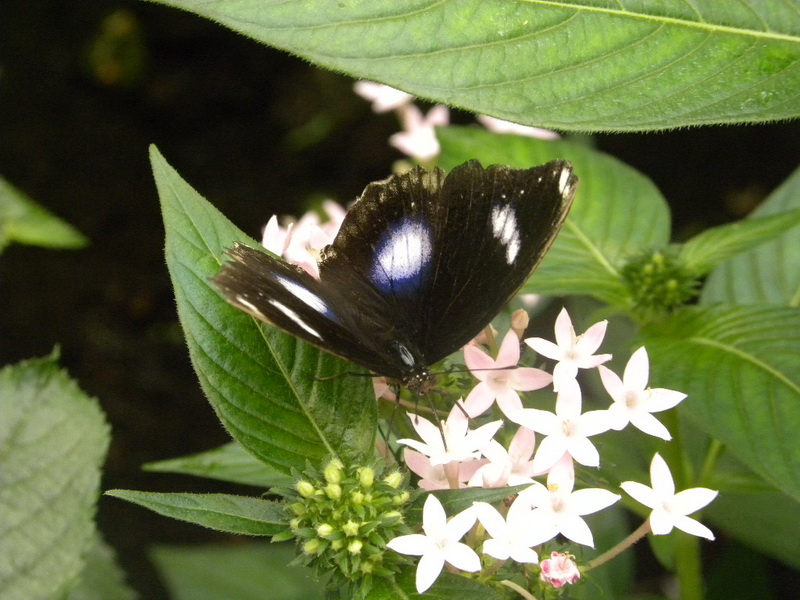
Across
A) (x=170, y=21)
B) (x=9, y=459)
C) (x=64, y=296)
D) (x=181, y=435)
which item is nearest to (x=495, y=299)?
(x=9, y=459)

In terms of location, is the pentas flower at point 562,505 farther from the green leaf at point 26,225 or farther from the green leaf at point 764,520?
the green leaf at point 26,225

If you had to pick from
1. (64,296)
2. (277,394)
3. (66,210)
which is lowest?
(277,394)

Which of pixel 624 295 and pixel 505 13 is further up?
pixel 505 13

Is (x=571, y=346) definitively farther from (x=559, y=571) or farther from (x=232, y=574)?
(x=232, y=574)

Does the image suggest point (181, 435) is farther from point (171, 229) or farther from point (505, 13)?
point (505, 13)

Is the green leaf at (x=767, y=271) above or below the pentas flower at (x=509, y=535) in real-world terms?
above

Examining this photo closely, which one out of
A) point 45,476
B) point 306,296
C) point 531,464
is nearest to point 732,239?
point 531,464

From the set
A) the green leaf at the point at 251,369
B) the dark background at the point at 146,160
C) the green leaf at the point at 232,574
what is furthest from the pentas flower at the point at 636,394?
the dark background at the point at 146,160
